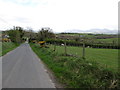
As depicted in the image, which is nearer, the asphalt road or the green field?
the asphalt road

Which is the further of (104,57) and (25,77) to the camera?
(104,57)

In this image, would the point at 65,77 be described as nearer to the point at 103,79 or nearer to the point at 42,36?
the point at 103,79

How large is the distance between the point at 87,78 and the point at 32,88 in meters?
2.52

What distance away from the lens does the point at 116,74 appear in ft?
26.0

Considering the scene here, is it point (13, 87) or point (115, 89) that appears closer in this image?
point (115, 89)

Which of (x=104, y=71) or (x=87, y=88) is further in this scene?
(x=104, y=71)

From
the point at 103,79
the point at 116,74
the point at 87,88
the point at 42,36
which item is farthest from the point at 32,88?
the point at 42,36

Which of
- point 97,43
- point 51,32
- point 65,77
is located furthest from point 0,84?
point 51,32

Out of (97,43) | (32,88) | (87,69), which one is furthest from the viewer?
(97,43)

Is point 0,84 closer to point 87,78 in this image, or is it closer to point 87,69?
point 87,78

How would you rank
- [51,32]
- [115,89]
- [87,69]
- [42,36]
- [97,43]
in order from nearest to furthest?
[115,89] < [87,69] < [97,43] < [42,36] < [51,32]

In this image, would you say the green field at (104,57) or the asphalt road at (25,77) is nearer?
the asphalt road at (25,77)

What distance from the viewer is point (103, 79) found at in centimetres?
783

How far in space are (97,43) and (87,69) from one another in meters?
41.3
